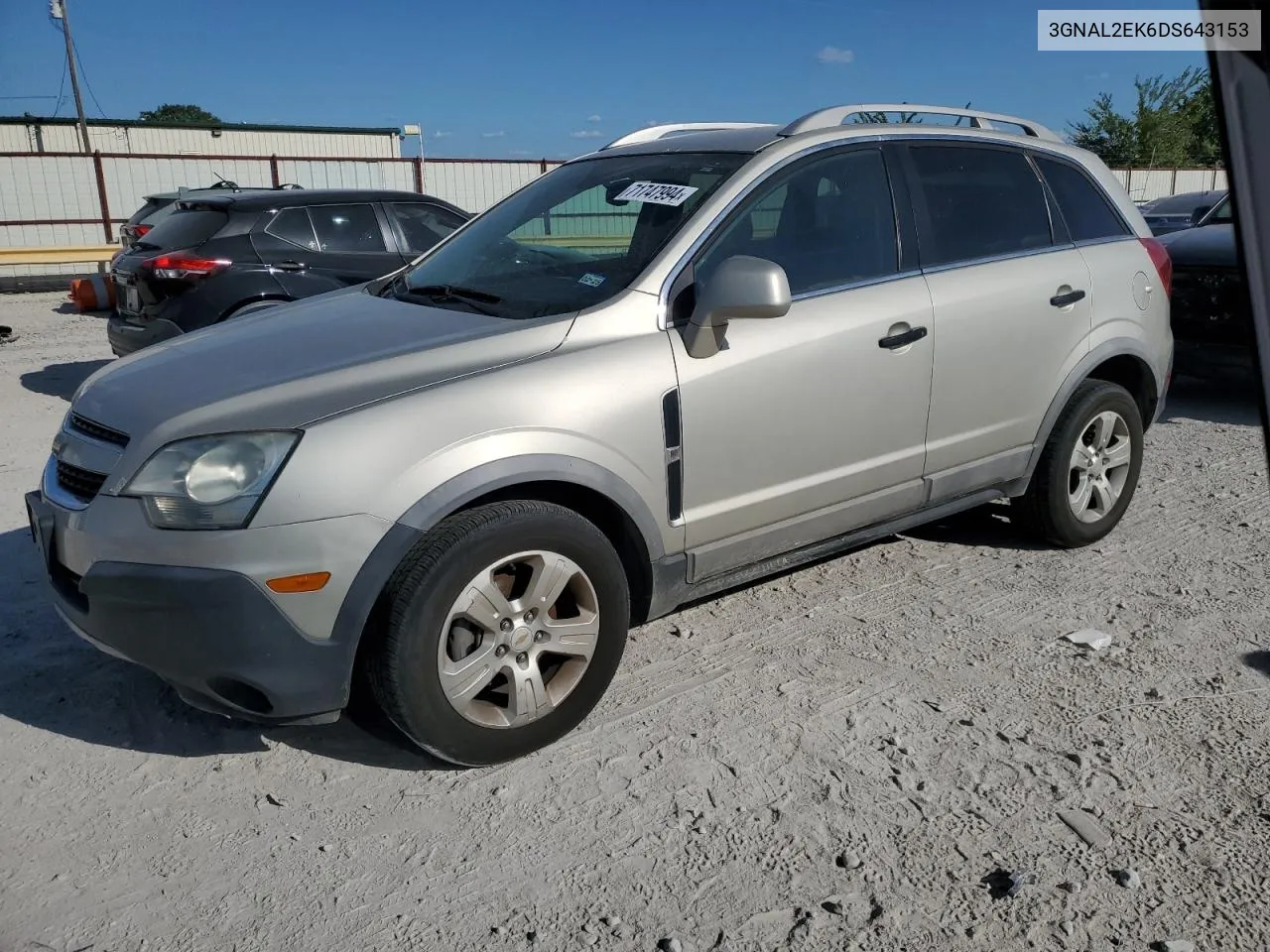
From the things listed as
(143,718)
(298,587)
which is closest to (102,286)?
(143,718)

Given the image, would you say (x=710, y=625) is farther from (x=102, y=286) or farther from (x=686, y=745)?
(x=102, y=286)

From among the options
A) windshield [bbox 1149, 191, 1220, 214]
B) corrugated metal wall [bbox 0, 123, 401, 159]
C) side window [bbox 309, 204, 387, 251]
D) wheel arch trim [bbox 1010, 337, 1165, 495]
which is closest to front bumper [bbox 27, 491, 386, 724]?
wheel arch trim [bbox 1010, 337, 1165, 495]

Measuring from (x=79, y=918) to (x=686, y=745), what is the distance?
164 centimetres

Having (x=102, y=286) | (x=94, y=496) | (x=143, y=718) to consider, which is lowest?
(x=143, y=718)

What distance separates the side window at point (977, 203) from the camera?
401 centimetres

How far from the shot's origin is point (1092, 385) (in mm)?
4508

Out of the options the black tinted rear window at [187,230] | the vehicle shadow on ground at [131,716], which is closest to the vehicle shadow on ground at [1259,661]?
the vehicle shadow on ground at [131,716]

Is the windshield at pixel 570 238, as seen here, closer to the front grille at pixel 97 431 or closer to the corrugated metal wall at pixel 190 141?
the front grille at pixel 97 431

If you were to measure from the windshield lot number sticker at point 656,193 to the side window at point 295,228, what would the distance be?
4.65 meters

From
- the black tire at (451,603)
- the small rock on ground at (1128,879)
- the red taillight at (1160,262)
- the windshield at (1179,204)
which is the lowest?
the small rock on ground at (1128,879)

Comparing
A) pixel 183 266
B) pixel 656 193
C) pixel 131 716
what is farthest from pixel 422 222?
pixel 131 716

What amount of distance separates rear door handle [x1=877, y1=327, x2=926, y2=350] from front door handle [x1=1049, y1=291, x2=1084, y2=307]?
2.70 ft

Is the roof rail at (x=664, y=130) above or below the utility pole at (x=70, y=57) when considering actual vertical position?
below

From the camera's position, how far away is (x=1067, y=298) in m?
4.27
